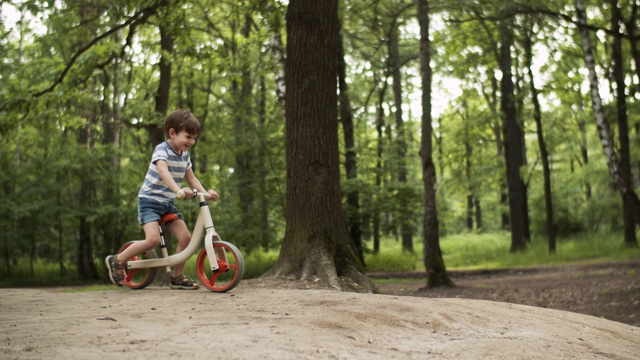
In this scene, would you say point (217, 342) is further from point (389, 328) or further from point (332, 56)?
point (332, 56)

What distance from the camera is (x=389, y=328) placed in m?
5.30

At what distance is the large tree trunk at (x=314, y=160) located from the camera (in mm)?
8586

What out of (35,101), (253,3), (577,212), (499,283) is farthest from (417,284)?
(577,212)

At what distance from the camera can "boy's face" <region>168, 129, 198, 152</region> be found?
22.5 ft

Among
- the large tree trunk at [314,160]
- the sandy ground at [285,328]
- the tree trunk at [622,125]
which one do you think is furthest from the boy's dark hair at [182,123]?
the tree trunk at [622,125]

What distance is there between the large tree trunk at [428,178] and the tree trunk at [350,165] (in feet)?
16.6

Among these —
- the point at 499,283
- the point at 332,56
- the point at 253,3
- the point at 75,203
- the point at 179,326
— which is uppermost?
the point at 253,3

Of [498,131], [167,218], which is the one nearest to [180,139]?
[167,218]

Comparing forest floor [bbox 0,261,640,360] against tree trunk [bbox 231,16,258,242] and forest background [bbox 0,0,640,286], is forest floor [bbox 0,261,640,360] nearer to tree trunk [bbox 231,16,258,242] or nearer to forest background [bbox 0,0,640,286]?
forest background [bbox 0,0,640,286]

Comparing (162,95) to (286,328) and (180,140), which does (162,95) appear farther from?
(286,328)

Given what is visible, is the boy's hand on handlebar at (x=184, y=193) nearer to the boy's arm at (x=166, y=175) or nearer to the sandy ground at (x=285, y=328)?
the boy's arm at (x=166, y=175)

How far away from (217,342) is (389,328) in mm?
1584

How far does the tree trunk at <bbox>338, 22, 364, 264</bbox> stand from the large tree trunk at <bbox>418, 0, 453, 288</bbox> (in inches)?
199

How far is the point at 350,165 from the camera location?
21.3 meters
